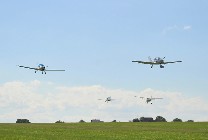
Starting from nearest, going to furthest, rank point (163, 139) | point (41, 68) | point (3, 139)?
point (3, 139) → point (163, 139) → point (41, 68)

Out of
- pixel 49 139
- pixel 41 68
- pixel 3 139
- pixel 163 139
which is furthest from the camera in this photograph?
pixel 41 68

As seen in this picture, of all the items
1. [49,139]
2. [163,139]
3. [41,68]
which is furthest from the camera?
[41,68]

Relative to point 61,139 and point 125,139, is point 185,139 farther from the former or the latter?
point 61,139

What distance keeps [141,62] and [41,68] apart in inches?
1059

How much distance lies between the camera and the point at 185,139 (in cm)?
5697

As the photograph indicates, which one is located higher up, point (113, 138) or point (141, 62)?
point (141, 62)

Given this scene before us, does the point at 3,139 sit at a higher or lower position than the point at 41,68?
lower

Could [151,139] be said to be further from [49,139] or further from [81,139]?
[49,139]

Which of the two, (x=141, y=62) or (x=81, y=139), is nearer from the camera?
(x=81, y=139)

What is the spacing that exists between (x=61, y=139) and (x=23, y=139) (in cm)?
486

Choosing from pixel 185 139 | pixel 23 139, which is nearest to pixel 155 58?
pixel 185 139

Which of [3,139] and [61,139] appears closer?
[3,139]

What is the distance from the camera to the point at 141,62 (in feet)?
388

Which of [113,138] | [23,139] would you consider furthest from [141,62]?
[23,139]
